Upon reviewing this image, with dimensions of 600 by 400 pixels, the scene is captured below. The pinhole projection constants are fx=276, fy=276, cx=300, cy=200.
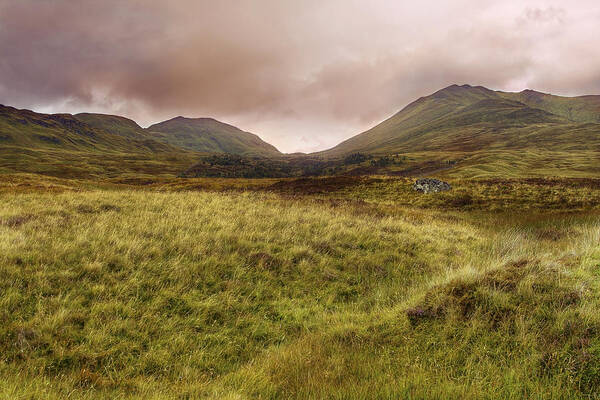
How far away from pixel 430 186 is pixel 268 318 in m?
33.6

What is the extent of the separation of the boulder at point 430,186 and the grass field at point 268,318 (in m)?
25.6

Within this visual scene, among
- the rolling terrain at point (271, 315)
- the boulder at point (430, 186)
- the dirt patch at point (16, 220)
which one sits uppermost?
the dirt patch at point (16, 220)

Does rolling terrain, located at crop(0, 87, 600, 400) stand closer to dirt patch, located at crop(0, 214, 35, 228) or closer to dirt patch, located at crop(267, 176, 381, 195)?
dirt patch, located at crop(0, 214, 35, 228)

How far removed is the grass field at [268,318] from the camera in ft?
12.0

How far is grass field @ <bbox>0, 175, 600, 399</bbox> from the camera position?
12.0 feet

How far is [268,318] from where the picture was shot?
6156mm

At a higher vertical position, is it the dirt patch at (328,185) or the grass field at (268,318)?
the dirt patch at (328,185)

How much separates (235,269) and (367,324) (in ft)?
12.9

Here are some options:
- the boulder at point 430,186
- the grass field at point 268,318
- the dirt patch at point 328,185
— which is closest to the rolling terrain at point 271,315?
the grass field at point 268,318

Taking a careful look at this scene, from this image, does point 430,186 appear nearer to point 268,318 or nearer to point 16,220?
point 268,318

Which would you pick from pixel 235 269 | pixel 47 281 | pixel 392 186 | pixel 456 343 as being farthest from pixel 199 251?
pixel 392 186

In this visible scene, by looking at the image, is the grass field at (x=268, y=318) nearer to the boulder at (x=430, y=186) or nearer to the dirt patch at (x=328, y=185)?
the boulder at (x=430, y=186)

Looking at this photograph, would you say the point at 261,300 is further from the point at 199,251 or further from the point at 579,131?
the point at 579,131

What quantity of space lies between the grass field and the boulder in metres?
25.6
